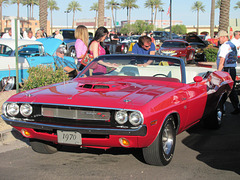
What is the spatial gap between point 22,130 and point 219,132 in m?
3.68

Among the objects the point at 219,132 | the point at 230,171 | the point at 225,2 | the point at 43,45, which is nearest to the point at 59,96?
the point at 230,171

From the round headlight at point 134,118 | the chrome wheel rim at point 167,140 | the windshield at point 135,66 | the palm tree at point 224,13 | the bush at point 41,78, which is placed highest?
the palm tree at point 224,13

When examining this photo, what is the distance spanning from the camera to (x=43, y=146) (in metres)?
5.36

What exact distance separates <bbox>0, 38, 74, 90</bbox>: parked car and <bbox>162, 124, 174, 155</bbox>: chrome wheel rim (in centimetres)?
546

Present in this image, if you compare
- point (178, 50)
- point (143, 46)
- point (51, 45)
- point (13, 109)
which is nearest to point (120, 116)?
point (13, 109)

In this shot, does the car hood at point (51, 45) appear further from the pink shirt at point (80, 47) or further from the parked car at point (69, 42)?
the parked car at point (69, 42)

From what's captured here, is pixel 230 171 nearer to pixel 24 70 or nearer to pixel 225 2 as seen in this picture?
pixel 24 70

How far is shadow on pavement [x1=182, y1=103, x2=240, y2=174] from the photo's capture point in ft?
16.5

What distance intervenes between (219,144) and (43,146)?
274cm

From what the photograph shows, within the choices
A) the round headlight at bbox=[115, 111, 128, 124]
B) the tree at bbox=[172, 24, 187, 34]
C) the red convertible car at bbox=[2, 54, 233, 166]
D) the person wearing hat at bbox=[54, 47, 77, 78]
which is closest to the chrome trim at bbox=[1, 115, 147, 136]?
the red convertible car at bbox=[2, 54, 233, 166]

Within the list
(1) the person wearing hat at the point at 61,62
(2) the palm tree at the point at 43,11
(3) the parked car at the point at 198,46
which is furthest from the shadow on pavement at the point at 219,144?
(2) the palm tree at the point at 43,11

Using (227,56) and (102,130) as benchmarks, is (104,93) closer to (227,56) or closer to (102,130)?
(102,130)

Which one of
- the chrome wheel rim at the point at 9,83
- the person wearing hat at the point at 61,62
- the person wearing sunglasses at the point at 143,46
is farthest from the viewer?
the person wearing hat at the point at 61,62

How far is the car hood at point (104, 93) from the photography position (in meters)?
4.41
